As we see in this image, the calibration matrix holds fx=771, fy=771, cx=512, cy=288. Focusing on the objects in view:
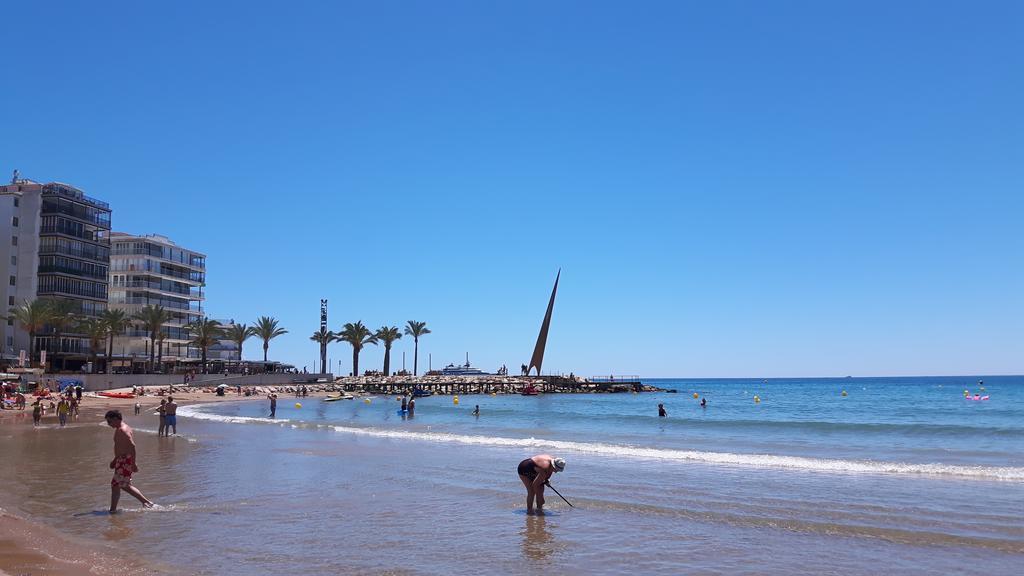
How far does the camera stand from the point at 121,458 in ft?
43.1

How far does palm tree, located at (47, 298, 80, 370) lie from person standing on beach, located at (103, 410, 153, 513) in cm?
6454

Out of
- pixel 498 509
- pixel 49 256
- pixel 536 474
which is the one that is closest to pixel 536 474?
pixel 536 474

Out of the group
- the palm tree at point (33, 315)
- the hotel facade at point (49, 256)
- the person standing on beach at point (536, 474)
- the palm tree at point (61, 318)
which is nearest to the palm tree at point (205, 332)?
the hotel facade at point (49, 256)

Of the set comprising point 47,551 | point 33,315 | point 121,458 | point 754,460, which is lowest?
point 754,460

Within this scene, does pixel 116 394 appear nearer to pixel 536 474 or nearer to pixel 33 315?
pixel 33 315

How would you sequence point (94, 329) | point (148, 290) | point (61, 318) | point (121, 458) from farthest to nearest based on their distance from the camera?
point (148, 290), point (94, 329), point (61, 318), point (121, 458)

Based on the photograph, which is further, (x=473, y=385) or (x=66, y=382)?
(x=473, y=385)

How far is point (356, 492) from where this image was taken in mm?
16656

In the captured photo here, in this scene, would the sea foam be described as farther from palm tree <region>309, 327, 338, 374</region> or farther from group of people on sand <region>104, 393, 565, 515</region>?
palm tree <region>309, 327, 338, 374</region>

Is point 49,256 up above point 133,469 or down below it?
above

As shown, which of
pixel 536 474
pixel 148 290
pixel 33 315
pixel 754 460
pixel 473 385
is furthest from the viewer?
pixel 473 385

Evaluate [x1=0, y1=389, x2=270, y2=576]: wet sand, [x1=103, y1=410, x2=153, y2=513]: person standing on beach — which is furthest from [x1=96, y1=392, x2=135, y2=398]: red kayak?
[x1=103, y1=410, x2=153, y2=513]: person standing on beach

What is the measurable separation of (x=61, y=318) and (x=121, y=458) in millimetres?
66593

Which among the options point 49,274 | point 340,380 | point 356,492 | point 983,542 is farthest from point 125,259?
point 983,542
